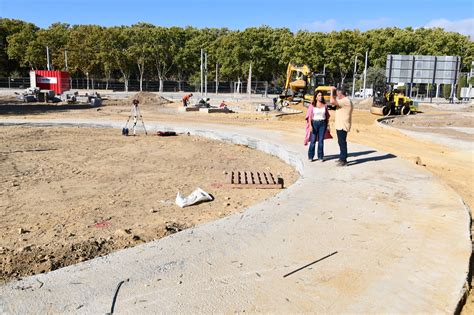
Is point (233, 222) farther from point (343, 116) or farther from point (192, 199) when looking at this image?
point (343, 116)

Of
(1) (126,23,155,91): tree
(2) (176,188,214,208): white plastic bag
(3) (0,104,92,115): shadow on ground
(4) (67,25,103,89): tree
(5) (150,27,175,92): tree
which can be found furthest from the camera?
(5) (150,27,175,92): tree

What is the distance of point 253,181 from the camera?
8.67 metres

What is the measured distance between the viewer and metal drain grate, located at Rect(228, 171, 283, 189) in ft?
27.7

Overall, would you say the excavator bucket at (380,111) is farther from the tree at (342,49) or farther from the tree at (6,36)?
the tree at (6,36)

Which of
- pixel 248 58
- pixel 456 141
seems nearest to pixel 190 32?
pixel 248 58

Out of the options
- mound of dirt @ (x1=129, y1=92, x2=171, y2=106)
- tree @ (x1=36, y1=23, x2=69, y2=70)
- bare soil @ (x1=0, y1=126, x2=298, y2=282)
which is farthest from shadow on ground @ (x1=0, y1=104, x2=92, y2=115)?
tree @ (x1=36, y1=23, x2=69, y2=70)

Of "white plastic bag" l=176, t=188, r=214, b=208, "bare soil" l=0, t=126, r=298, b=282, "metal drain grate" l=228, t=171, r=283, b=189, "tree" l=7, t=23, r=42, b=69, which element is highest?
"tree" l=7, t=23, r=42, b=69

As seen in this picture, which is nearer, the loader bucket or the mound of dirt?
the loader bucket

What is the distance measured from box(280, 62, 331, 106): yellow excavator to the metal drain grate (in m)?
24.2

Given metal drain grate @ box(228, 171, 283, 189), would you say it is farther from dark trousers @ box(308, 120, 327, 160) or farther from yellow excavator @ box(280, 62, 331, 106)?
yellow excavator @ box(280, 62, 331, 106)

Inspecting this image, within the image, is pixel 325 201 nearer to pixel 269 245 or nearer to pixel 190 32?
pixel 269 245

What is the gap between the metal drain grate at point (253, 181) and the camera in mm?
8445

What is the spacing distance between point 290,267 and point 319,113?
611 centimetres

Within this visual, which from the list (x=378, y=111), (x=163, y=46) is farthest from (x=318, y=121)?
(x=163, y=46)
